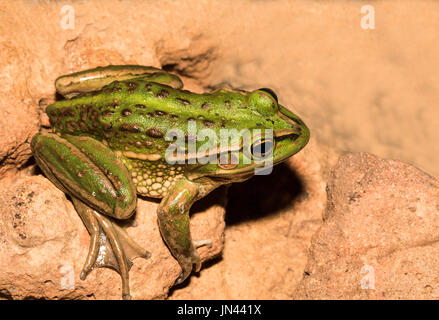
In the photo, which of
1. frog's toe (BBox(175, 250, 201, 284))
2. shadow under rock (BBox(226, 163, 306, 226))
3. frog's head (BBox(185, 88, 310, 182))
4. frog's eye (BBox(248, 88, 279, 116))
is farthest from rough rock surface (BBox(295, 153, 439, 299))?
frog's eye (BBox(248, 88, 279, 116))

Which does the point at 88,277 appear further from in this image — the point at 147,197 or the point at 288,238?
the point at 288,238

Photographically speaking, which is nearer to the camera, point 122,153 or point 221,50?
point 122,153

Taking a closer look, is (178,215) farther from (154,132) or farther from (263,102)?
(263,102)

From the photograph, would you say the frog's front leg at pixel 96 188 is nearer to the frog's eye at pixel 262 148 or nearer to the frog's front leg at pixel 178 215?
the frog's front leg at pixel 178 215

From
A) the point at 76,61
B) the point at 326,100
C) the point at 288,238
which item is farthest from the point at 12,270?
the point at 326,100

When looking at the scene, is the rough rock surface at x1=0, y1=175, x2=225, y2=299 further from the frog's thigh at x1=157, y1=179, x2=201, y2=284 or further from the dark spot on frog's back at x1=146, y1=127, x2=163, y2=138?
the dark spot on frog's back at x1=146, y1=127, x2=163, y2=138

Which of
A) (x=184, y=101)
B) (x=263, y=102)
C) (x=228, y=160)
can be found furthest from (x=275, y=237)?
(x=184, y=101)

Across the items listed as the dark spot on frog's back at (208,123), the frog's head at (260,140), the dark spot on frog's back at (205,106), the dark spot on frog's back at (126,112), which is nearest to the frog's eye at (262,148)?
the frog's head at (260,140)
